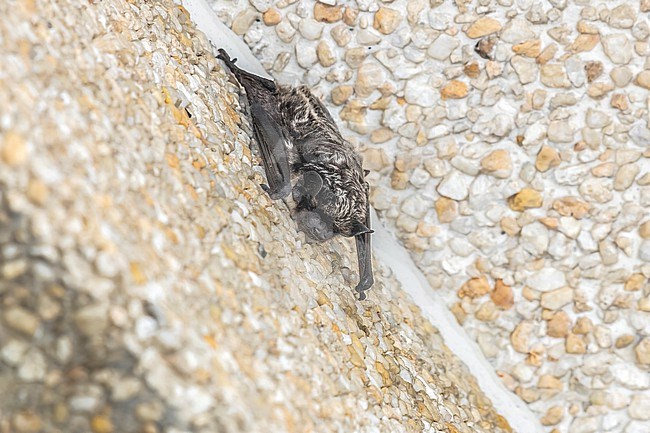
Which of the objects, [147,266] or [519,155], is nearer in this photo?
[147,266]

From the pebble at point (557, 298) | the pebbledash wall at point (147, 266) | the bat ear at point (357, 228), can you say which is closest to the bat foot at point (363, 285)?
the pebbledash wall at point (147, 266)

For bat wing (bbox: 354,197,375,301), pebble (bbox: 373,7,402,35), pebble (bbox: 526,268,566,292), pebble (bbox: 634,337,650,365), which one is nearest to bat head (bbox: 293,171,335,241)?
bat wing (bbox: 354,197,375,301)

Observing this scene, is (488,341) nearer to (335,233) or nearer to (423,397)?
(423,397)

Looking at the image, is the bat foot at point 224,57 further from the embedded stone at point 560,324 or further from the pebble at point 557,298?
the embedded stone at point 560,324

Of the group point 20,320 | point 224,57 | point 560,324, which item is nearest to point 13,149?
point 20,320

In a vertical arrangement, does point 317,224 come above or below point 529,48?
below

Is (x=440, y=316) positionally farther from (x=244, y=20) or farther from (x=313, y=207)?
(x=244, y=20)
